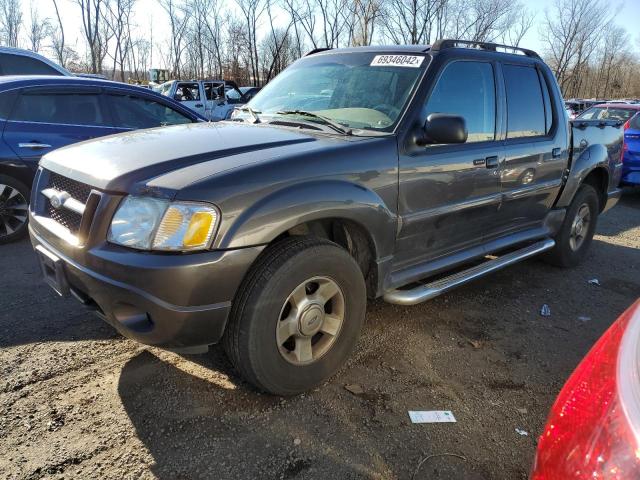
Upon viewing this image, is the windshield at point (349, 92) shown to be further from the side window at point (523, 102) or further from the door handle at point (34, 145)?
the door handle at point (34, 145)

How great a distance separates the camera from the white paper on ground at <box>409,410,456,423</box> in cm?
252

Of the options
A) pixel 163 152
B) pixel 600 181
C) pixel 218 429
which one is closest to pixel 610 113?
pixel 600 181

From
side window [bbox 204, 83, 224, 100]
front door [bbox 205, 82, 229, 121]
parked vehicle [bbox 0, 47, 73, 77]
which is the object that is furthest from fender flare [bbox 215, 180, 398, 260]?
side window [bbox 204, 83, 224, 100]

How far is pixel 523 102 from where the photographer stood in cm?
396

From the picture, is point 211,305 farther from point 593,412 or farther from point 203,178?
point 593,412

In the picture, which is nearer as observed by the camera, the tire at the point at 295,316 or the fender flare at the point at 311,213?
the fender flare at the point at 311,213

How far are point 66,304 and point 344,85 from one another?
2.55 metres

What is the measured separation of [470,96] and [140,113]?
415 centimetres

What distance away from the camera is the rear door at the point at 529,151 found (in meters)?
3.77

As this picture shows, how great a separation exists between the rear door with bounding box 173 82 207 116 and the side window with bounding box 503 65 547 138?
515 inches

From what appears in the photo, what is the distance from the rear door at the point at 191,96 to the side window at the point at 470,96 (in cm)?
1337

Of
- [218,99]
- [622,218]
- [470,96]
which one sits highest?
[218,99]

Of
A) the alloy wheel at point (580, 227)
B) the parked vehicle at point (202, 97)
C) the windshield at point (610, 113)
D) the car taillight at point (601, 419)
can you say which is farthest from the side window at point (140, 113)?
the parked vehicle at point (202, 97)

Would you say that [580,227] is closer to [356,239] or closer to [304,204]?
[356,239]
